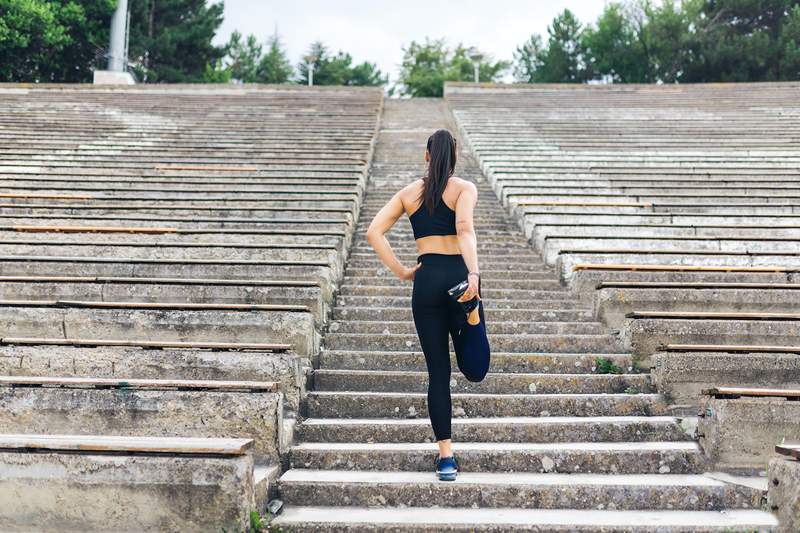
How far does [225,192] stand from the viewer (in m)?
7.70

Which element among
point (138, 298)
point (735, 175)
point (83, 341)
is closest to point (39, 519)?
point (83, 341)

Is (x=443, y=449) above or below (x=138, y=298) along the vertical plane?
below

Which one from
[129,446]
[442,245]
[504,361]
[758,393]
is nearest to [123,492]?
[129,446]

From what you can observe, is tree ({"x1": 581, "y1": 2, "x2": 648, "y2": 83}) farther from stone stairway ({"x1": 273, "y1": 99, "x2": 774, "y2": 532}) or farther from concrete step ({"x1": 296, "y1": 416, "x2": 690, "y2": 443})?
concrete step ({"x1": 296, "y1": 416, "x2": 690, "y2": 443})

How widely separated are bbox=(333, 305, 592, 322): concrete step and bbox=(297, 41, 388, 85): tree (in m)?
29.5

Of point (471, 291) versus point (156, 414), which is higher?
point (471, 291)

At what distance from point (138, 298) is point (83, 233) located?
1.85 metres

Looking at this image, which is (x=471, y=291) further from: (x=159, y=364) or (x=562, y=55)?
(x=562, y=55)

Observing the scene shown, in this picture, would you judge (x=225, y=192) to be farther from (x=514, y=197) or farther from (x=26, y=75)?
(x=26, y=75)

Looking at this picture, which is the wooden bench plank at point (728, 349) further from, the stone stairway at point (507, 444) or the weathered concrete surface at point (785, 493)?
the weathered concrete surface at point (785, 493)

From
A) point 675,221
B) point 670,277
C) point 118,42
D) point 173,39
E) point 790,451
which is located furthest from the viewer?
point 173,39

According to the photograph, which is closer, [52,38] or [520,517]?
[520,517]

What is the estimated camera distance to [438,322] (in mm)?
3039

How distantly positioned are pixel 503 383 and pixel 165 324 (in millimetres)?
2152
